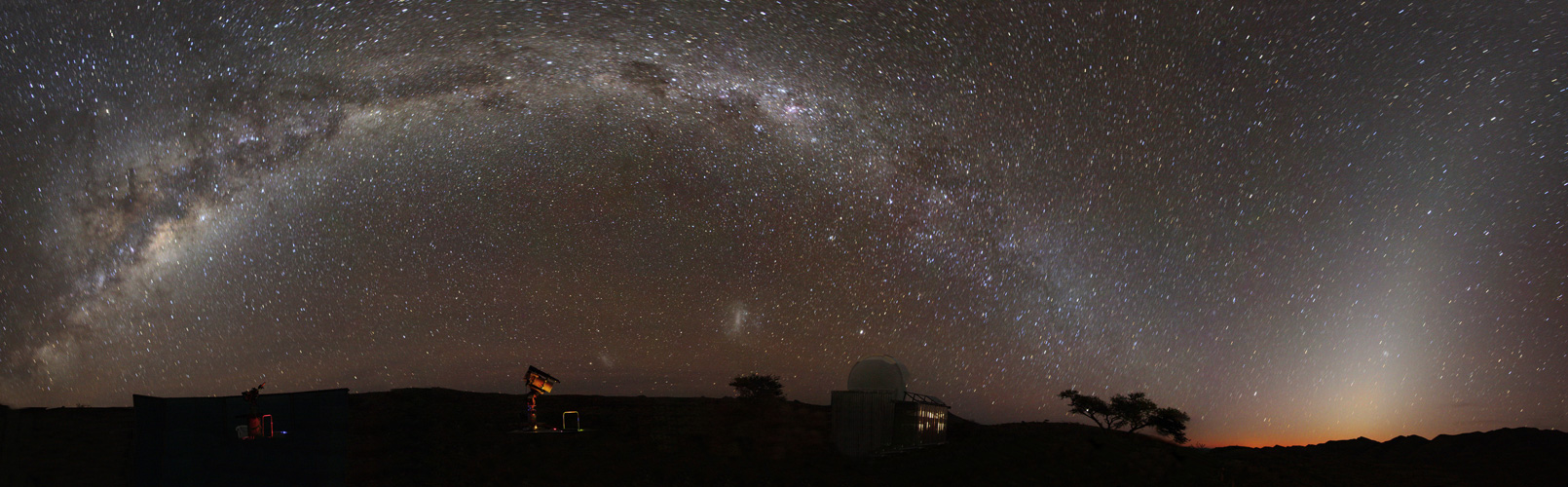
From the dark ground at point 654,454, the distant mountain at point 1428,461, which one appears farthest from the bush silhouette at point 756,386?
the distant mountain at point 1428,461

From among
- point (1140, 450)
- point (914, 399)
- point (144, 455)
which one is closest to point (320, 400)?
point (144, 455)

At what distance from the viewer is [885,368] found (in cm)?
3200

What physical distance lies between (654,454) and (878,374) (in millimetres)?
10860

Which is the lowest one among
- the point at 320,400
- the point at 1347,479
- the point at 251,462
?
the point at 1347,479

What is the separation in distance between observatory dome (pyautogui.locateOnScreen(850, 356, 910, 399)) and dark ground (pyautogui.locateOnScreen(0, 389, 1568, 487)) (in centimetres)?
198

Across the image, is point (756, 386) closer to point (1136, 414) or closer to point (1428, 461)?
point (1136, 414)

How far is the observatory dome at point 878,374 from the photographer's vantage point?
103 ft

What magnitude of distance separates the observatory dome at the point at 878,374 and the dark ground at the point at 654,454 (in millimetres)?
1976

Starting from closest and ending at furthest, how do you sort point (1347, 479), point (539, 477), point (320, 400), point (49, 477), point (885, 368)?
point (320, 400), point (49, 477), point (539, 477), point (1347, 479), point (885, 368)

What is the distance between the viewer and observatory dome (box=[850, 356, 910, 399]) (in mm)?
31438

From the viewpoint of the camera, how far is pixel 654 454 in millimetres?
24469

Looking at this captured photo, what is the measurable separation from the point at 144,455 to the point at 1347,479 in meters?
33.1

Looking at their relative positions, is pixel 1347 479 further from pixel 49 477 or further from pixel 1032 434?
pixel 49 477

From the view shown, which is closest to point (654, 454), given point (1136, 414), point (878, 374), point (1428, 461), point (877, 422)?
point (877, 422)
